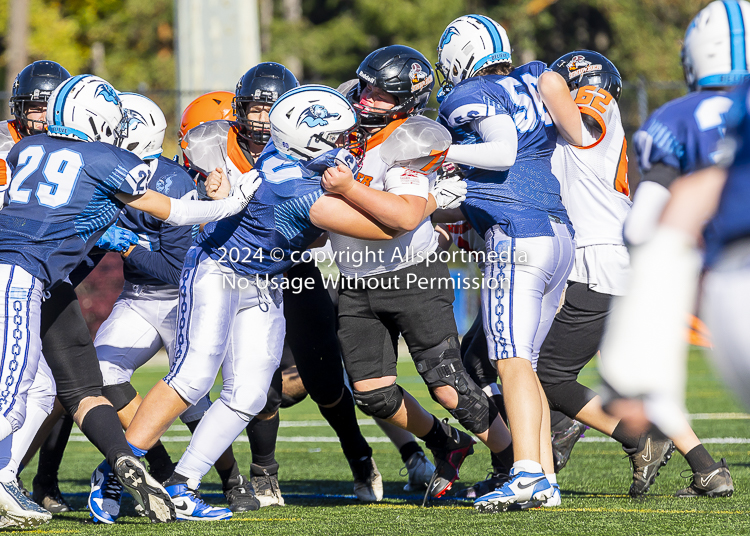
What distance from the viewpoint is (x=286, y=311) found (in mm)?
4191

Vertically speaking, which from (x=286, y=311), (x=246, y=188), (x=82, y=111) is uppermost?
(x=82, y=111)

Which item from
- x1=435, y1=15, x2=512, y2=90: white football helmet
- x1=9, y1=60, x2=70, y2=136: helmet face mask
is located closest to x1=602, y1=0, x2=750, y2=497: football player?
x1=435, y1=15, x2=512, y2=90: white football helmet

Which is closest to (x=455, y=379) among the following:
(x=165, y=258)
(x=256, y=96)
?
(x=165, y=258)

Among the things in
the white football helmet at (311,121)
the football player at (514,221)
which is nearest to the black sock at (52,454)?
the white football helmet at (311,121)

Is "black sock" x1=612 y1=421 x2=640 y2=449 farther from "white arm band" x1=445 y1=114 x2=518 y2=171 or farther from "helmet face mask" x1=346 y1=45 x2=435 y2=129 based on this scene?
"helmet face mask" x1=346 y1=45 x2=435 y2=129

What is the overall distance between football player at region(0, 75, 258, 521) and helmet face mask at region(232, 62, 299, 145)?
515 mm

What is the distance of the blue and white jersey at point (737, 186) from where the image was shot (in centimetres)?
185

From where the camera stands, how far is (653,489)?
165 inches

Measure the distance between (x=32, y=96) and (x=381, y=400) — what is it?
7.12ft

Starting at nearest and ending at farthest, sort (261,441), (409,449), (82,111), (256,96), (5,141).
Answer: (82,111) → (256,96) → (261,441) → (5,141) → (409,449)

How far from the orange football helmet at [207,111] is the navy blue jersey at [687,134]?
2832 mm

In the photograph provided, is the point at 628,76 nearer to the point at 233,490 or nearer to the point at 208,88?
the point at 208,88

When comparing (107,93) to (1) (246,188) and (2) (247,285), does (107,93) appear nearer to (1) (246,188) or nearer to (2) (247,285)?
(1) (246,188)

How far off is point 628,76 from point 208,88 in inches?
441
